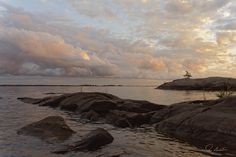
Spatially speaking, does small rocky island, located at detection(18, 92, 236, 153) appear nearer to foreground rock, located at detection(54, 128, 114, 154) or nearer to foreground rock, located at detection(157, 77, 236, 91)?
foreground rock, located at detection(54, 128, 114, 154)

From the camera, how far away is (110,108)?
30.7 metres

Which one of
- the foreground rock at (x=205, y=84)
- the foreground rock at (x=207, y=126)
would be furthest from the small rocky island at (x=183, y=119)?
the foreground rock at (x=205, y=84)

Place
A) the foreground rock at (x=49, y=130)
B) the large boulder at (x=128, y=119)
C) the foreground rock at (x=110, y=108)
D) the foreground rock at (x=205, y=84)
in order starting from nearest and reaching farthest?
1. the foreground rock at (x=49, y=130)
2. the large boulder at (x=128, y=119)
3. the foreground rock at (x=110, y=108)
4. the foreground rock at (x=205, y=84)

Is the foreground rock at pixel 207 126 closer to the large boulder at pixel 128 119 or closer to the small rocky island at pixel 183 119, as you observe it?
the small rocky island at pixel 183 119

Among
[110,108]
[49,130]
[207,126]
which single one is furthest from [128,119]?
[207,126]

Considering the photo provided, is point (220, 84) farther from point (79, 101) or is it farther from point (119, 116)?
point (119, 116)

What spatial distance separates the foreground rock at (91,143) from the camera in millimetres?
16344

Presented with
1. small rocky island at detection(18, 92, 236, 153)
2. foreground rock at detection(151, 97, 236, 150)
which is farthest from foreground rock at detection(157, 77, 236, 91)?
foreground rock at detection(151, 97, 236, 150)

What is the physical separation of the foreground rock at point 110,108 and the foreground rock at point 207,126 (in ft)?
9.43

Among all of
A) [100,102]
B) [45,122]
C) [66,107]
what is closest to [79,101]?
[66,107]

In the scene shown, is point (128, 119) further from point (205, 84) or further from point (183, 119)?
point (205, 84)

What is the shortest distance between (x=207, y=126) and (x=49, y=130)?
10.4 metres

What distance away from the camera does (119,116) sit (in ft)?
87.2

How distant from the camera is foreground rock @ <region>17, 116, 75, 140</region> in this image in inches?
782
